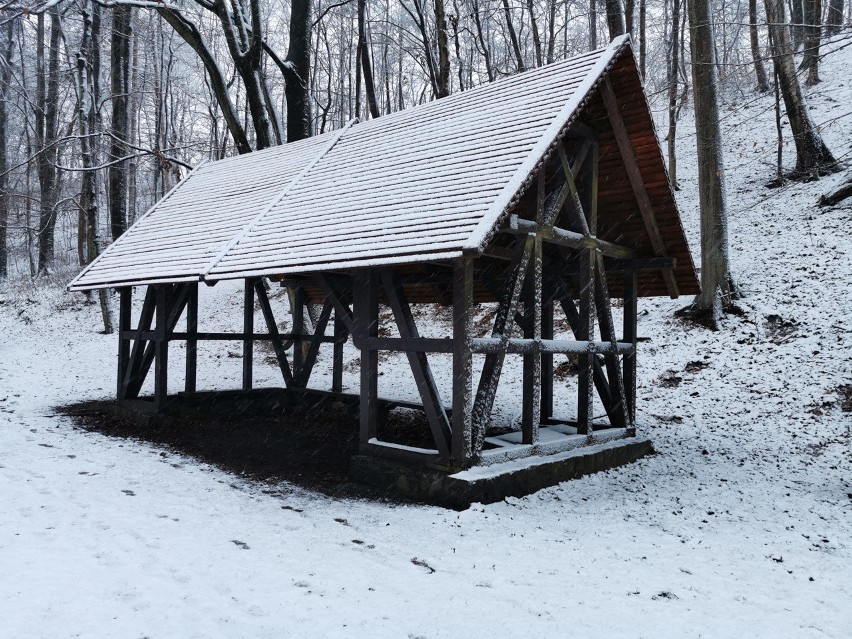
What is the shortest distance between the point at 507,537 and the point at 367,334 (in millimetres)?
2585

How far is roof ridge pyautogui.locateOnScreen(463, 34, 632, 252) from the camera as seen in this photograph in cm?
530

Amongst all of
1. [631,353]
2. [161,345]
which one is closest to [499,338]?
[631,353]

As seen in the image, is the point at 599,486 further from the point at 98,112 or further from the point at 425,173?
the point at 98,112

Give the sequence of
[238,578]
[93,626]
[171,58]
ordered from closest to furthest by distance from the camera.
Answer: [93,626], [238,578], [171,58]

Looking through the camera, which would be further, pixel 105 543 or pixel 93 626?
pixel 105 543

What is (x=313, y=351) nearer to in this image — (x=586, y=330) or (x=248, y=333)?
(x=248, y=333)

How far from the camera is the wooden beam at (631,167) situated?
7023 millimetres

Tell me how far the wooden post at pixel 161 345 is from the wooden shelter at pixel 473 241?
0.03 m

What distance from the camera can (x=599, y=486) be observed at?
→ 676 cm

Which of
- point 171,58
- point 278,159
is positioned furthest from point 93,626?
point 171,58

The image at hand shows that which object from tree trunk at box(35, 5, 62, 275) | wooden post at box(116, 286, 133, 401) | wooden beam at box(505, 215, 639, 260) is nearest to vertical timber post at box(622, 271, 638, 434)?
wooden beam at box(505, 215, 639, 260)

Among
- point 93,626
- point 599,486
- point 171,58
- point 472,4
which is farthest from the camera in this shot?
point 171,58

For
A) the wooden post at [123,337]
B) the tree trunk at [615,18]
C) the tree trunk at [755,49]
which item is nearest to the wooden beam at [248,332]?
the wooden post at [123,337]

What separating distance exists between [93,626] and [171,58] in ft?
86.7
